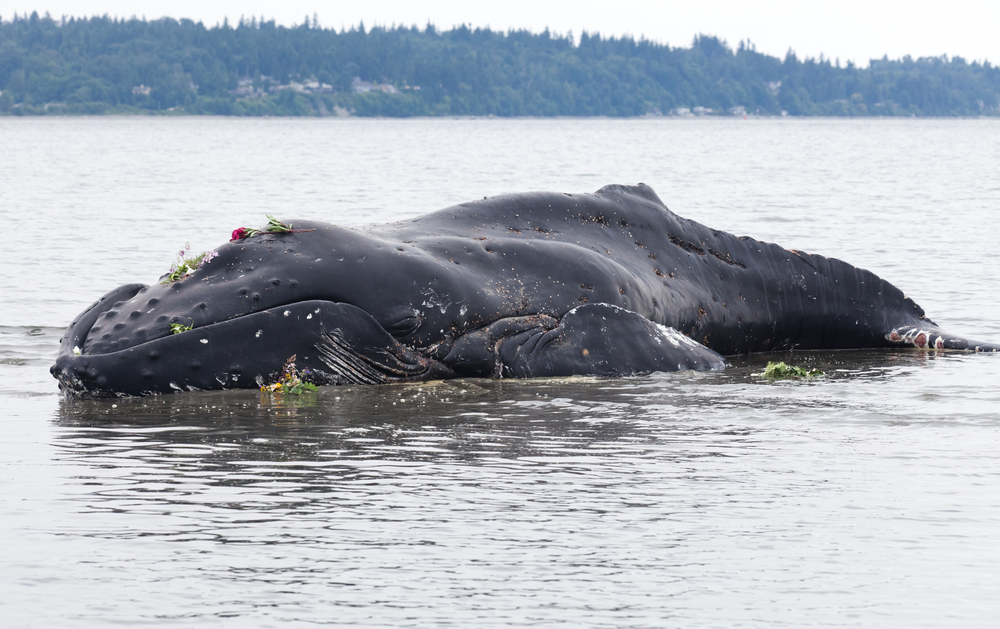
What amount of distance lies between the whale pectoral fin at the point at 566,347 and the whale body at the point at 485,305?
0.01m

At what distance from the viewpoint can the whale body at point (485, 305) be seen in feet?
31.8

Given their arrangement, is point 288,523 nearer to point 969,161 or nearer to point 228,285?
point 228,285

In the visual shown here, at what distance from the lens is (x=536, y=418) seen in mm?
9000

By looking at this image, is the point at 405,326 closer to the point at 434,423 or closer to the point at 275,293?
the point at 275,293

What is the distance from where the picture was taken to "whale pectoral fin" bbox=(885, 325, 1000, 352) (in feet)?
41.8

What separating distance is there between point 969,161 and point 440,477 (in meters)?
86.9

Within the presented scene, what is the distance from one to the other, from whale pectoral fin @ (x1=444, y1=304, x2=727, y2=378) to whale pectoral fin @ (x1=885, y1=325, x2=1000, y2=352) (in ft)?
11.2

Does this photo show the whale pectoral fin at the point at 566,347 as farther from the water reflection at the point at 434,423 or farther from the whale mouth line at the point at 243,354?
the whale mouth line at the point at 243,354

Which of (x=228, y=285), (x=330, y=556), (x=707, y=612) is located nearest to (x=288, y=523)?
(x=330, y=556)

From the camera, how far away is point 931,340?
13.0 metres

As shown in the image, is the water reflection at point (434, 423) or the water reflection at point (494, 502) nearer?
the water reflection at point (494, 502)

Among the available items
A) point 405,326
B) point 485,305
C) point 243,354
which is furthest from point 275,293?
point 485,305

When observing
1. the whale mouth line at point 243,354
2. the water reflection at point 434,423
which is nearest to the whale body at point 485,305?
the whale mouth line at point 243,354

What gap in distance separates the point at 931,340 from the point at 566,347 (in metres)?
4.44
